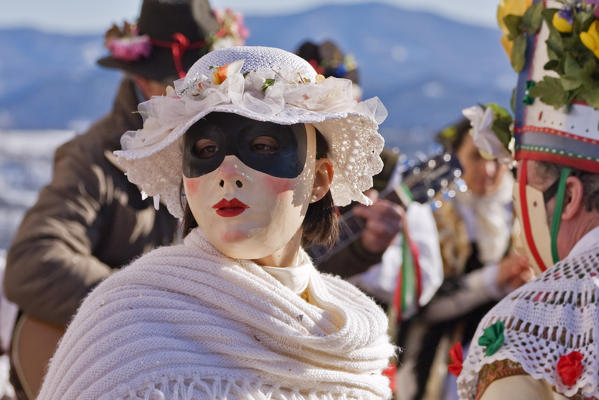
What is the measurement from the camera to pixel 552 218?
3.00 meters

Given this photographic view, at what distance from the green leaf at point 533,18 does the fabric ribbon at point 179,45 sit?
194cm

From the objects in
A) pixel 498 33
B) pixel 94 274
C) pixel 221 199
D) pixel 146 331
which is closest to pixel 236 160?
pixel 221 199

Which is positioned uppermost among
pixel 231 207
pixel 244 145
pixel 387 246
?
pixel 244 145

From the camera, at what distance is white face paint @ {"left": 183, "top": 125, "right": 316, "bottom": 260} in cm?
255

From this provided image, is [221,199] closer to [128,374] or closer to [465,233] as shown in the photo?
[128,374]

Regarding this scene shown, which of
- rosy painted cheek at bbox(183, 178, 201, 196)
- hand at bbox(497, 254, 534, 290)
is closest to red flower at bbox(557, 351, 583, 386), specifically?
rosy painted cheek at bbox(183, 178, 201, 196)

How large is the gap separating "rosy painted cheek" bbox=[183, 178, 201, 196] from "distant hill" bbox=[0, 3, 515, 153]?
615 centimetres

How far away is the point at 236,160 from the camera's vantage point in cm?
257

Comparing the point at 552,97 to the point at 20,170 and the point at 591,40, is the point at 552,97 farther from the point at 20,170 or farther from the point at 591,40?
the point at 20,170

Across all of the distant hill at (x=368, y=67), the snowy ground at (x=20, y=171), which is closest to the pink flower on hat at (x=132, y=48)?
the snowy ground at (x=20, y=171)

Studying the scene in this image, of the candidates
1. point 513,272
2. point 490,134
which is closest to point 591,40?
point 490,134

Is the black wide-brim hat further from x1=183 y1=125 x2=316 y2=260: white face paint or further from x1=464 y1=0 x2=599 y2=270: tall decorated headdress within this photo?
x1=183 y1=125 x2=316 y2=260: white face paint

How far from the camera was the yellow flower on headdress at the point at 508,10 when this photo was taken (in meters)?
3.27

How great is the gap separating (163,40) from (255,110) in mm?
2398
